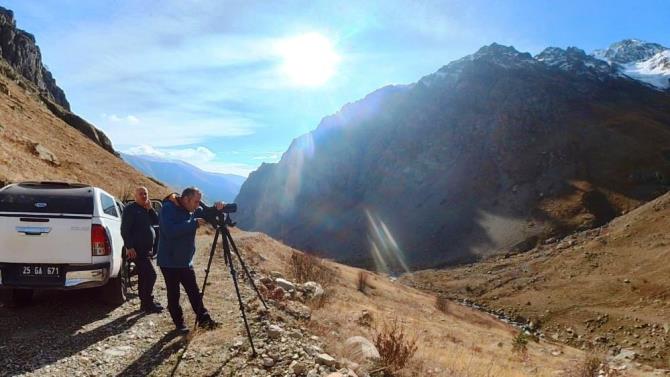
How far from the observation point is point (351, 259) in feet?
345

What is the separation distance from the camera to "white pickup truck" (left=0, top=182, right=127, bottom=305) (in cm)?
772

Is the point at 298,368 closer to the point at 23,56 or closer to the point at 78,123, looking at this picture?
the point at 78,123

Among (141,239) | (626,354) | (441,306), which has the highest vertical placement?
(141,239)

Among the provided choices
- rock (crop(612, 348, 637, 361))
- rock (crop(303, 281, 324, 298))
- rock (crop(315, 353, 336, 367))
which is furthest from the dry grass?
rock (crop(612, 348, 637, 361))

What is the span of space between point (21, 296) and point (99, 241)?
2412mm

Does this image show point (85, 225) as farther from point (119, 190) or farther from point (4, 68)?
point (4, 68)

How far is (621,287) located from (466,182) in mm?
72610

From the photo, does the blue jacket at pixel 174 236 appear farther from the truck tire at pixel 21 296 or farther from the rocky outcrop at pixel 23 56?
the rocky outcrop at pixel 23 56

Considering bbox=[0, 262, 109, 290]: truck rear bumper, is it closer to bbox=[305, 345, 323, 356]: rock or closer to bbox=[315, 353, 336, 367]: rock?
bbox=[305, 345, 323, 356]: rock

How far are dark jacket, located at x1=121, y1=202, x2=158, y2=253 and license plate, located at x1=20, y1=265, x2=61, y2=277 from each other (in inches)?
51.1

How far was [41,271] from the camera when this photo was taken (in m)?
7.84

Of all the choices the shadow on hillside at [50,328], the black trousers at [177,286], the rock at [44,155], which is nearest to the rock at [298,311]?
the black trousers at [177,286]

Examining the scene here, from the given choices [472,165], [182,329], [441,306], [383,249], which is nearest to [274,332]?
[182,329]

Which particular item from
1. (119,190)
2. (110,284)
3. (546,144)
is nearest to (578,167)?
(546,144)
